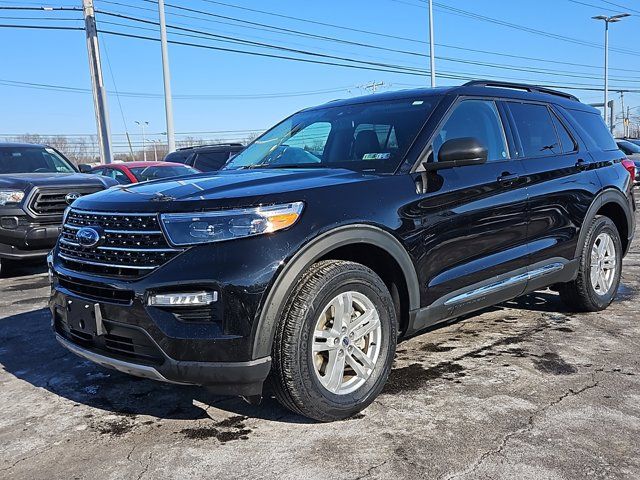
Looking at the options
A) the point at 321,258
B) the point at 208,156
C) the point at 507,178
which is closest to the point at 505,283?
the point at 507,178

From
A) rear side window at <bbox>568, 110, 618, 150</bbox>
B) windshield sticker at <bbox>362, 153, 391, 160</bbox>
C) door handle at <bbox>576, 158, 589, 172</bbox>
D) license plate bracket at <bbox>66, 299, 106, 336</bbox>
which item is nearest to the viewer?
license plate bracket at <bbox>66, 299, 106, 336</bbox>

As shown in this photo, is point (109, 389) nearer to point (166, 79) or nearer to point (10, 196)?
point (10, 196)

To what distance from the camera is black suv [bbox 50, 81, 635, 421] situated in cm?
284

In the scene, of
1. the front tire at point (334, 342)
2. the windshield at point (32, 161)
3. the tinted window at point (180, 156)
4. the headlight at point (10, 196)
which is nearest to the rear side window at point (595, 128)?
the front tire at point (334, 342)

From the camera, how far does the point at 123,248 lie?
9.84 feet

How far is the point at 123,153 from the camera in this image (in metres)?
81.1

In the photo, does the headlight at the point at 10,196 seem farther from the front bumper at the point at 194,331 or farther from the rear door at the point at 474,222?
the rear door at the point at 474,222

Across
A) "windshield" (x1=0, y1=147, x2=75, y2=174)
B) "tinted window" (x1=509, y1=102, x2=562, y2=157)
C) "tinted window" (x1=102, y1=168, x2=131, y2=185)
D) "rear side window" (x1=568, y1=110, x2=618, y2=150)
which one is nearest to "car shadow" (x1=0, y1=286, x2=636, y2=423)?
"tinted window" (x1=509, y1=102, x2=562, y2=157)

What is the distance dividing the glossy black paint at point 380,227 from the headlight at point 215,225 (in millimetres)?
38

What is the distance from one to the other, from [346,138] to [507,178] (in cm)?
116

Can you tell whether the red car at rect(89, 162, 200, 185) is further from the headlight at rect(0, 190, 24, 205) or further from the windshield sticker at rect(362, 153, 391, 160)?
the windshield sticker at rect(362, 153, 391, 160)

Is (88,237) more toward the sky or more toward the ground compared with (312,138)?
more toward the ground

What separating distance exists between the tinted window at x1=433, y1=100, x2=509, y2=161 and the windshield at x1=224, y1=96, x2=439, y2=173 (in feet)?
0.63

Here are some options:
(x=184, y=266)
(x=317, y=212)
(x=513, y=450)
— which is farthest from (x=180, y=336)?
(x=513, y=450)
